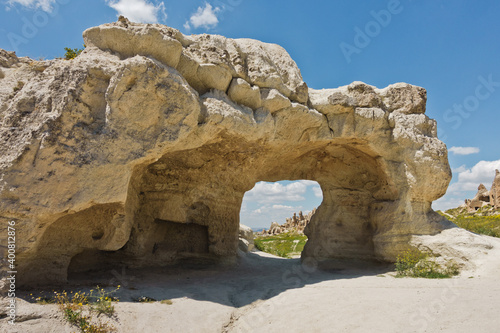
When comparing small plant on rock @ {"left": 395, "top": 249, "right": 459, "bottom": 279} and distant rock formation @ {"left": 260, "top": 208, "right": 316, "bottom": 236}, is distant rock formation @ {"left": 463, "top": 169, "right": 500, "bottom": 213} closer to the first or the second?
distant rock formation @ {"left": 260, "top": 208, "right": 316, "bottom": 236}

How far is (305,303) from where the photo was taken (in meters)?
6.76

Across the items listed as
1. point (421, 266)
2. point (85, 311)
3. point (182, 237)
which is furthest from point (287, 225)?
point (85, 311)

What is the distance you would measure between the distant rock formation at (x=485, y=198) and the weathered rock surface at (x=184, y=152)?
31.6m

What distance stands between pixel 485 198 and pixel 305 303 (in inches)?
1693

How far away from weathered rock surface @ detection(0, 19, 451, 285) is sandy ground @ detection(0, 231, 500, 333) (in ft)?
4.00

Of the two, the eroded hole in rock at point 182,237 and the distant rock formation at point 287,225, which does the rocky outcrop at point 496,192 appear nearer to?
the distant rock formation at point 287,225

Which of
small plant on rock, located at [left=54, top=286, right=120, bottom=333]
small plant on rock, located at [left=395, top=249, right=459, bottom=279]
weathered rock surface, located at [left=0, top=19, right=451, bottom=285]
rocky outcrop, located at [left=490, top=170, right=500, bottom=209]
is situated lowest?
small plant on rock, located at [left=54, top=286, right=120, bottom=333]

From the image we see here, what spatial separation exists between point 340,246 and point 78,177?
9.20m

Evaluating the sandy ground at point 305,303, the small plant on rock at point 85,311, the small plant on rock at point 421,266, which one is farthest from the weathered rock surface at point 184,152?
the small plant on rock at point 85,311

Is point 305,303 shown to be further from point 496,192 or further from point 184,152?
point 496,192

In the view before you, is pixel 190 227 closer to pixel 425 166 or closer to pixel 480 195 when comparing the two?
pixel 425 166

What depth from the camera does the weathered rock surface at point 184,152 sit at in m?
6.27

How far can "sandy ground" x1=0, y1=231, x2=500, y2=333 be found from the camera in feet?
17.1

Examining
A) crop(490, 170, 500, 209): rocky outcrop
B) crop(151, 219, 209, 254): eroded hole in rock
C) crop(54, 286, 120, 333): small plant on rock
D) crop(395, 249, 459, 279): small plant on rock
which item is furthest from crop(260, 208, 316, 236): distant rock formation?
crop(54, 286, 120, 333): small plant on rock
